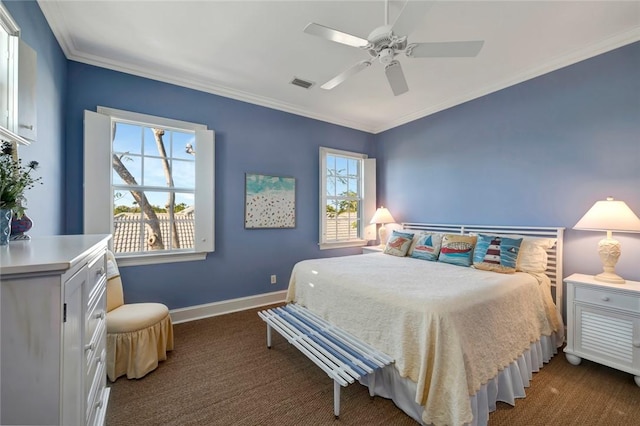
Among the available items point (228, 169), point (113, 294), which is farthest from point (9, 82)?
point (228, 169)

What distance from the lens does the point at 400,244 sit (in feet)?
11.5

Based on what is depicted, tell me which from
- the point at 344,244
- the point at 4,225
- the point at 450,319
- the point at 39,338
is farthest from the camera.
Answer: the point at 344,244

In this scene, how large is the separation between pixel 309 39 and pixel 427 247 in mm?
2563

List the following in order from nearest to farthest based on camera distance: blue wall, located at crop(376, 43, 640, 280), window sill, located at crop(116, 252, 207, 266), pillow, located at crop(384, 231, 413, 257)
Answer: blue wall, located at crop(376, 43, 640, 280)
window sill, located at crop(116, 252, 207, 266)
pillow, located at crop(384, 231, 413, 257)

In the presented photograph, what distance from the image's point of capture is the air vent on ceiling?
126 inches

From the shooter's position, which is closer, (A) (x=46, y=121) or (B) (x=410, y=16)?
(B) (x=410, y=16)

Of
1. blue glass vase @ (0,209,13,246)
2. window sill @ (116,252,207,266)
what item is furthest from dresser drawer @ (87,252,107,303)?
window sill @ (116,252,207,266)

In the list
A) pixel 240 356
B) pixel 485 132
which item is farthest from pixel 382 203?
pixel 240 356

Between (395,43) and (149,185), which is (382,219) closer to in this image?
(395,43)

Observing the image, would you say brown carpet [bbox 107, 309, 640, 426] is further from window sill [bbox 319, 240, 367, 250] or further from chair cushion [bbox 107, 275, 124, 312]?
window sill [bbox 319, 240, 367, 250]

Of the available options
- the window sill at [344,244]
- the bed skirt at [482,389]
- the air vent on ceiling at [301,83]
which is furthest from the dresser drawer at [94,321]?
the window sill at [344,244]

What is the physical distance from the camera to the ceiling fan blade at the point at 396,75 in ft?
6.72

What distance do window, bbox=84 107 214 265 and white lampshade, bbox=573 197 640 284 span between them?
377 centimetres

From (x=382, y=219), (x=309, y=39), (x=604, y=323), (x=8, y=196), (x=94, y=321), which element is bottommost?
(x=604, y=323)
